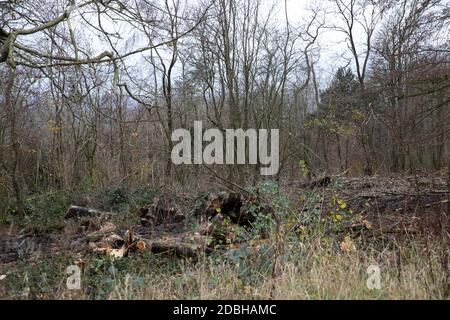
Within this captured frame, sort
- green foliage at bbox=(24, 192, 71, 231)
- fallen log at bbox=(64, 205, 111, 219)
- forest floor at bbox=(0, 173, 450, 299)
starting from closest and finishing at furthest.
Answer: forest floor at bbox=(0, 173, 450, 299) < green foliage at bbox=(24, 192, 71, 231) < fallen log at bbox=(64, 205, 111, 219)

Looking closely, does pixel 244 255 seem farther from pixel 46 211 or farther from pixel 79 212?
pixel 46 211

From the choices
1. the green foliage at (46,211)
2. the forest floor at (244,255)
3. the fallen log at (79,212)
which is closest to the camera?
the forest floor at (244,255)

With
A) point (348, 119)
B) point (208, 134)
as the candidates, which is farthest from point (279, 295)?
point (348, 119)

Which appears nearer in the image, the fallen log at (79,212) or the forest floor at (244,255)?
the forest floor at (244,255)

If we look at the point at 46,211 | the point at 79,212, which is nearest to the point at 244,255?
the point at 79,212

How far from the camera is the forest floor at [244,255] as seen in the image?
3.34 m

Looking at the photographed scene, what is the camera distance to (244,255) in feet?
13.2

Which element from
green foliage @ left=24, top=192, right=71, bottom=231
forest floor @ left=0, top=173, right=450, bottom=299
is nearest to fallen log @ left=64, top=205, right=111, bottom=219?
green foliage @ left=24, top=192, right=71, bottom=231

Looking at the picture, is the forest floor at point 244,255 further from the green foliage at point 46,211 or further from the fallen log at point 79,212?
the fallen log at point 79,212

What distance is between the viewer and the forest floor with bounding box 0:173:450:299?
11.0ft

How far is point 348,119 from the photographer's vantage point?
1642 cm

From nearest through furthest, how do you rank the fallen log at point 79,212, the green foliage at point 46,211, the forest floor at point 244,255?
the forest floor at point 244,255
the green foliage at point 46,211
the fallen log at point 79,212

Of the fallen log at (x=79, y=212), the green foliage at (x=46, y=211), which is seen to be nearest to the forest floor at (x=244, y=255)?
the green foliage at (x=46, y=211)

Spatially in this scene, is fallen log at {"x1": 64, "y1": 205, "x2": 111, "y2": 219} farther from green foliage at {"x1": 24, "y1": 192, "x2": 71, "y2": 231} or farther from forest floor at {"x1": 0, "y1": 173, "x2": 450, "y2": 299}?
forest floor at {"x1": 0, "y1": 173, "x2": 450, "y2": 299}
